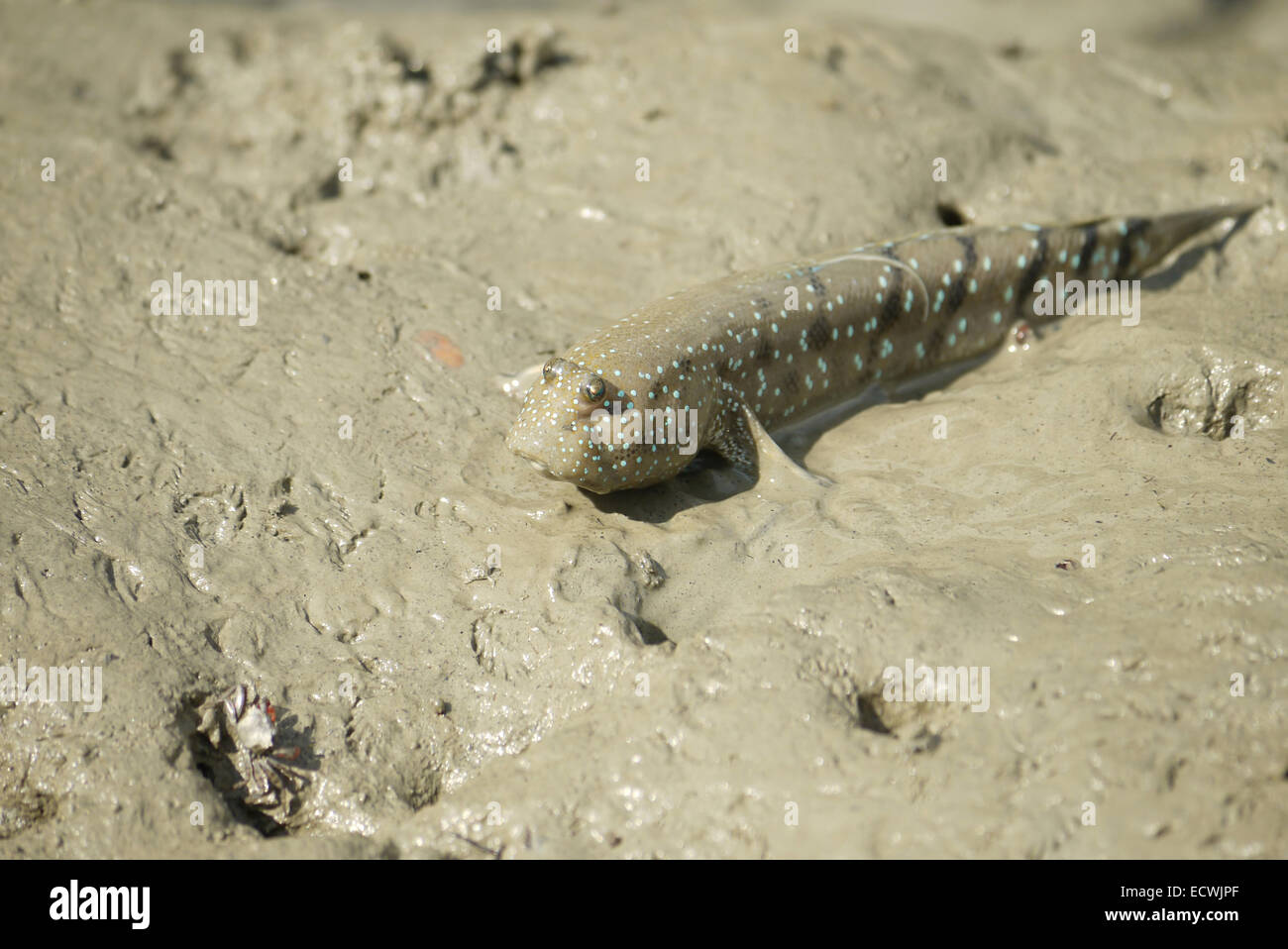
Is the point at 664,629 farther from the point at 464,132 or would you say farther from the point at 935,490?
the point at 464,132

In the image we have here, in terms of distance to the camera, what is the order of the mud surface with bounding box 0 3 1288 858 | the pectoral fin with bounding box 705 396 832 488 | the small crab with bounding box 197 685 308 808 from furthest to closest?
1. the pectoral fin with bounding box 705 396 832 488
2. the small crab with bounding box 197 685 308 808
3. the mud surface with bounding box 0 3 1288 858

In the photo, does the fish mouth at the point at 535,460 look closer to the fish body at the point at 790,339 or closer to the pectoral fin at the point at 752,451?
the fish body at the point at 790,339

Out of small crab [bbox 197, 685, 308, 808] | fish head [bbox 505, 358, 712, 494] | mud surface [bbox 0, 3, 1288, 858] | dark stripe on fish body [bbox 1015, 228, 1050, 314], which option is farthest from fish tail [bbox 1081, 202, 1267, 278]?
small crab [bbox 197, 685, 308, 808]

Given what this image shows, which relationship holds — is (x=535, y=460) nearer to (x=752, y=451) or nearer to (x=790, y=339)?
(x=752, y=451)

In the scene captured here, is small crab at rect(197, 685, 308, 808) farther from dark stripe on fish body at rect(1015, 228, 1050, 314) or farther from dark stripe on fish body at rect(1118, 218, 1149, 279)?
dark stripe on fish body at rect(1118, 218, 1149, 279)
